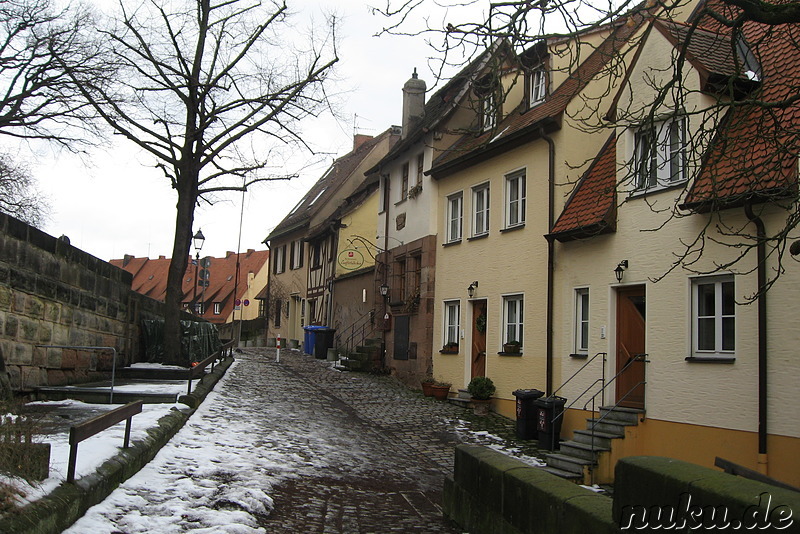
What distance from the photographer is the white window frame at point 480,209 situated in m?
18.6

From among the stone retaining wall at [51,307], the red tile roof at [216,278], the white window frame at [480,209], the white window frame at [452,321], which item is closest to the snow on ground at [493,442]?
the white window frame at [452,321]

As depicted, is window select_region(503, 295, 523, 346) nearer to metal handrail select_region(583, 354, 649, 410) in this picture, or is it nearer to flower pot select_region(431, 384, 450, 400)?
flower pot select_region(431, 384, 450, 400)

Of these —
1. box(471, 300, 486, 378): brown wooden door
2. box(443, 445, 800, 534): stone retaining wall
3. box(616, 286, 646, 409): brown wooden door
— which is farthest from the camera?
box(471, 300, 486, 378): brown wooden door

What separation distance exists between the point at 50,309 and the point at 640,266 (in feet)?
31.4

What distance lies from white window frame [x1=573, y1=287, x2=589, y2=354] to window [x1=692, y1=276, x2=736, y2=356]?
Answer: 298 cm

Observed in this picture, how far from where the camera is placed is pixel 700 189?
37.4 feet

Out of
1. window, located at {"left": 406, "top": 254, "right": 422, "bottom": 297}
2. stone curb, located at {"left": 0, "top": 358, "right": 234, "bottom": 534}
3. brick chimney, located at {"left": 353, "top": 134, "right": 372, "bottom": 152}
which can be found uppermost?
brick chimney, located at {"left": 353, "top": 134, "right": 372, "bottom": 152}

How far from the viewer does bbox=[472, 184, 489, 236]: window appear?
61.1ft

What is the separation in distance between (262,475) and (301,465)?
3.63ft

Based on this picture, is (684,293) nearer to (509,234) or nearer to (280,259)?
(509,234)

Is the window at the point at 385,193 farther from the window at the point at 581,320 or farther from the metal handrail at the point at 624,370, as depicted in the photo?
the metal handrail at the point at 624,370

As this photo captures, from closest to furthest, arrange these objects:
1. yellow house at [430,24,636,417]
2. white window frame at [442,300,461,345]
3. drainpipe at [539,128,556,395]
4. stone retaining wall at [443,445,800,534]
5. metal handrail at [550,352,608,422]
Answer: stone retaining wall at [443,445,800,534]
metal handrail at [550,352,608,422]
drainpipe at [539,128,556,395]
yellow house at [430,24,636,417]
white window frame at [442,300,461,345]

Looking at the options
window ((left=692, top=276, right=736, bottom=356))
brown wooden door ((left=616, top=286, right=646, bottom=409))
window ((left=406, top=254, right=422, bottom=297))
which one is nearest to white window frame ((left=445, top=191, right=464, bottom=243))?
window ((left=406, top=254, right=422, bottom=297))

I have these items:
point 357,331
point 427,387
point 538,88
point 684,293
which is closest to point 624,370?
point 684,293
